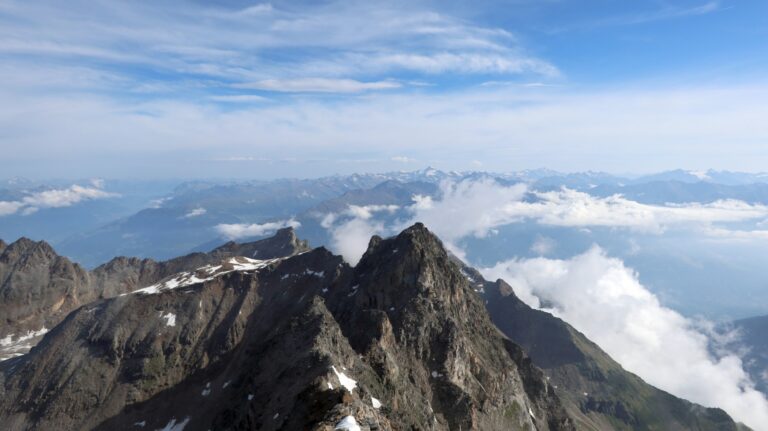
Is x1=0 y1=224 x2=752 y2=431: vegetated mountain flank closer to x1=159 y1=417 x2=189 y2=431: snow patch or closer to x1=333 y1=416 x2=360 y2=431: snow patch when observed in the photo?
x1=159 y1=417 x2=189 y2=431: snow patch

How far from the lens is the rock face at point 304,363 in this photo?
95438mm

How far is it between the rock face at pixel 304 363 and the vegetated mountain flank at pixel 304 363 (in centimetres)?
47

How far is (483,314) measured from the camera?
569ft

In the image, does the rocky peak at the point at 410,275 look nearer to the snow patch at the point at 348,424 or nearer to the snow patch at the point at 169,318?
the snow patch at the point at 169,318

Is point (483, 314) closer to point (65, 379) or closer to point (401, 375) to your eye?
point (401, 375)

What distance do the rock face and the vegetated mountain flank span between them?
0.47 meters

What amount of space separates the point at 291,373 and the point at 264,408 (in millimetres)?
8396

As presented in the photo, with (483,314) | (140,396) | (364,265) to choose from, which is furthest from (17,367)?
(483,314)

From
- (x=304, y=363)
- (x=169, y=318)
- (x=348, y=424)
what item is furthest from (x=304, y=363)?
(x=169, y=318)

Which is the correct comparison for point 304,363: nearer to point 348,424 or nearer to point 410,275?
point 348,424

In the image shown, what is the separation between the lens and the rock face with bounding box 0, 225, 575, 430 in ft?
313

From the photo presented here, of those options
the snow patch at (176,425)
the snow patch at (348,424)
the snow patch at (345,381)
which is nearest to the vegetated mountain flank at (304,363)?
the snow patch at (345,381)

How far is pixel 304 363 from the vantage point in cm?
9069

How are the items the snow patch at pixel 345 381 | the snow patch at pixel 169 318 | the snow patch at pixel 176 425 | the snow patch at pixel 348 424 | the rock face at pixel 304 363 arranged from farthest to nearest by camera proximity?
the snow patch at pixel 169 318, the snow patch at pixel 176 425, the rock face at pixel 304 363, the snow patch at pixel 345 381, the snow patch at pixel 348 424
